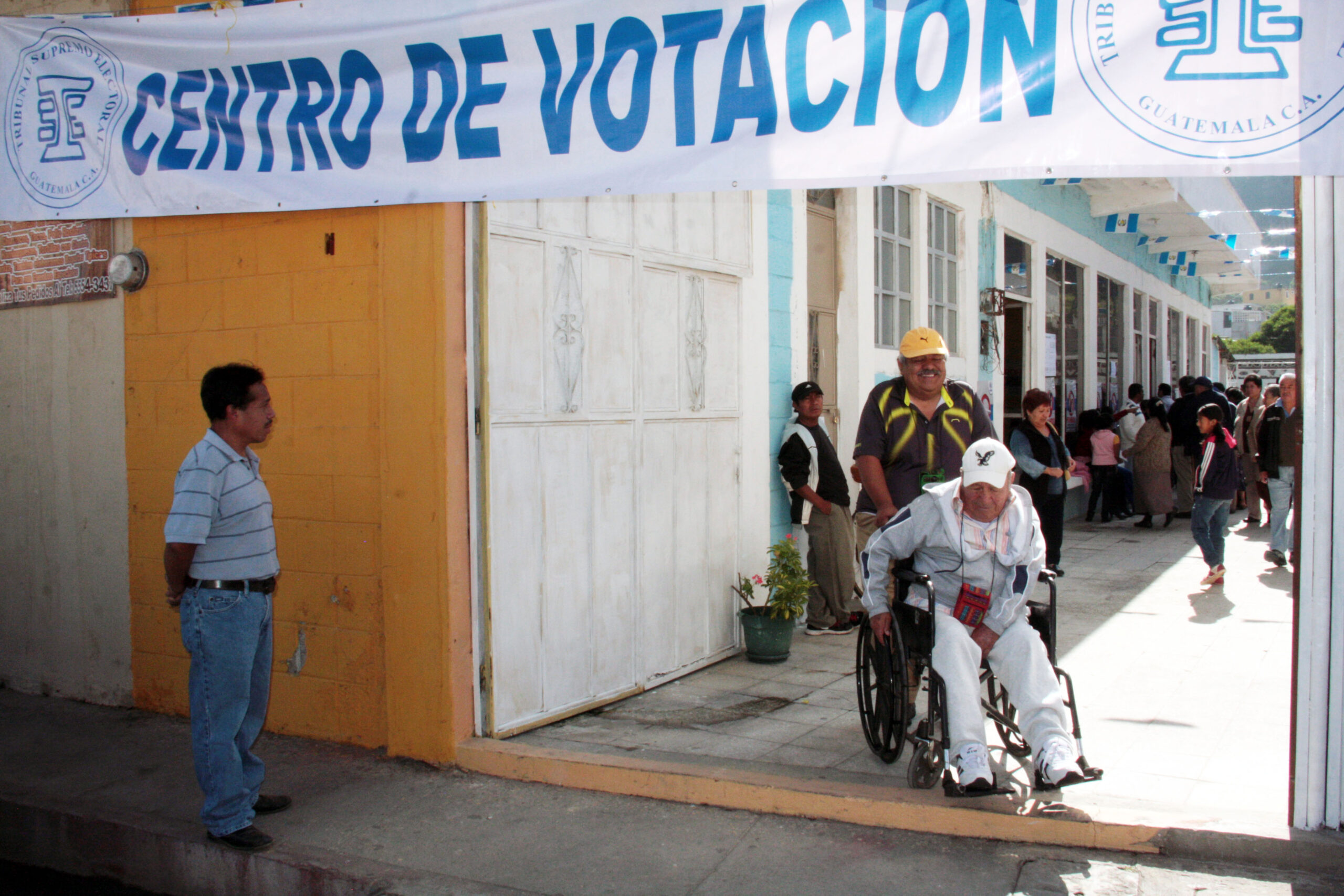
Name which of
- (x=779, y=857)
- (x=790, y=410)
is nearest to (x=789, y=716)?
(x=779, y=857)

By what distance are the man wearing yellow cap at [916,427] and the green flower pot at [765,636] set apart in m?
1.70

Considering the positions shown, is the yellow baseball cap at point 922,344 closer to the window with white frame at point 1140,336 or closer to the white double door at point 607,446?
the white double door at point 607,446

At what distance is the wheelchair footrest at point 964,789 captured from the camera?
368 centimetres

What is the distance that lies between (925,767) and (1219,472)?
18.6 feet

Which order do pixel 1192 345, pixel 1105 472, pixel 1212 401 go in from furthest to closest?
→ pixel 1192 345, pixel 1105 472, pixel 1212 401

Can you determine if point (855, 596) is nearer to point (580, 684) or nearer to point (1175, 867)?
point (580, 684)

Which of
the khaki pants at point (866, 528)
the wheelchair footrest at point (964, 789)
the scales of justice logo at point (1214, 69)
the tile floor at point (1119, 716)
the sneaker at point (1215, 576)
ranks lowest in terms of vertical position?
the tile floor at point (1119, 716)

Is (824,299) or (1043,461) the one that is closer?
(824,299)

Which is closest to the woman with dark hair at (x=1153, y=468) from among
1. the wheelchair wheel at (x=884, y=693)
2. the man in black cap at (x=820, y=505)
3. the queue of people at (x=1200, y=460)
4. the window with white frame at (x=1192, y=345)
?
the queue of people at (x=1200, y=460)

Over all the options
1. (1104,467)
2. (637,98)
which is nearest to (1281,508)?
(1104,467)

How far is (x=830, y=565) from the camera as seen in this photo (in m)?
7.20

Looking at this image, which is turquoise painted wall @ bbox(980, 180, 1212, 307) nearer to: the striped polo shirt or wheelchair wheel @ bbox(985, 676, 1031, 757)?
wheelchair wheel @ bbox(985, 676, 1031, 757)

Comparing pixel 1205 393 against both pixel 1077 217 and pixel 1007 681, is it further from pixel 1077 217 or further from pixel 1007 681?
pixel 1007 681

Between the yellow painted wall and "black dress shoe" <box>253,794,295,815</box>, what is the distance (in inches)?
25.8
